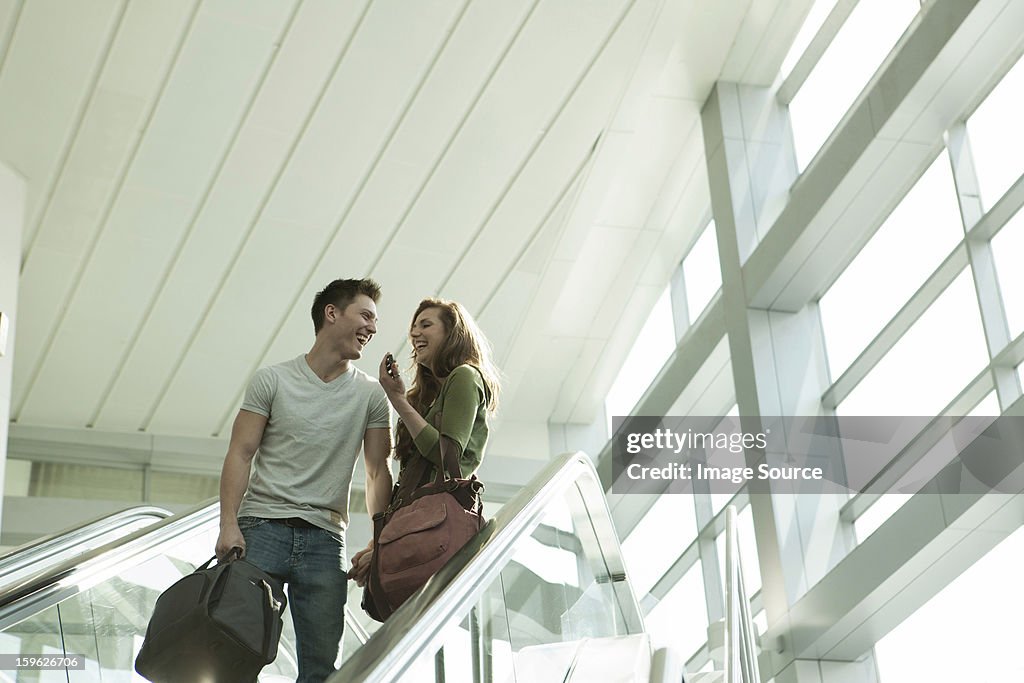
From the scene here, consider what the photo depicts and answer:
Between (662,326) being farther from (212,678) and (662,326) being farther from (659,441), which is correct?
(212,678)

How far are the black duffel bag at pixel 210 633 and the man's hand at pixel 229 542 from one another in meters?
0.19

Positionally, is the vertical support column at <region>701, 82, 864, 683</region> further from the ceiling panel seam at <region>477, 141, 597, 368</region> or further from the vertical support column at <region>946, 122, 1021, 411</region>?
the vertical support column at <region>946, 122, 1021, 411</region>

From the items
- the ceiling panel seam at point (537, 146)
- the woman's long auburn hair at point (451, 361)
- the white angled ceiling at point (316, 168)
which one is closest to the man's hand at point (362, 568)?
the woman's long auburn hair at point (451, 361)

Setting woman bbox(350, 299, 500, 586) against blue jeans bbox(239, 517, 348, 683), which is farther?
woman bbox(350, 299, 500, 586)

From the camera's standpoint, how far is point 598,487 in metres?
4.68

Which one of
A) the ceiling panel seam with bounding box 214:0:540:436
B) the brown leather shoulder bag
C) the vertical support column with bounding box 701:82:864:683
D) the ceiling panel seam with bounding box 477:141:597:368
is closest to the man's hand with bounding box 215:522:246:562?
the brown leather shoulder bag

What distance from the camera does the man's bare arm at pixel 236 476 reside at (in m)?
3.19

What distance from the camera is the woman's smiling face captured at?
357 centimetres

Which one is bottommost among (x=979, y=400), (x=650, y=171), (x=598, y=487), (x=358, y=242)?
(x=598, y=487)

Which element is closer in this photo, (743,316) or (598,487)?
(598,487)

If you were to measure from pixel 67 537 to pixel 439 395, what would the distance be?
5.05 ft

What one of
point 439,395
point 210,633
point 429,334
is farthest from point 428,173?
point 210,633

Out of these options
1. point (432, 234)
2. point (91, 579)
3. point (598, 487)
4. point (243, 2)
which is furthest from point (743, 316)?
point (91, 579)

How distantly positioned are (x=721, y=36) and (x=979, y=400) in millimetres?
3936
